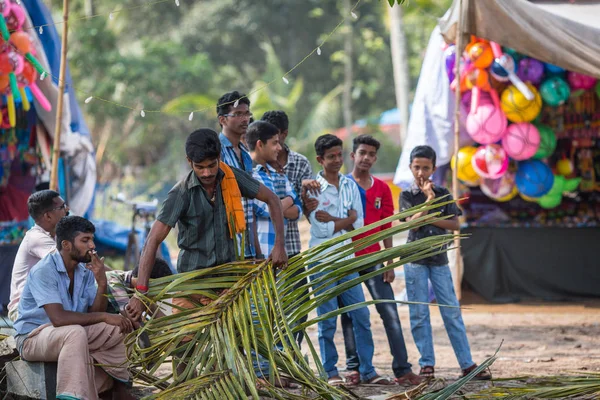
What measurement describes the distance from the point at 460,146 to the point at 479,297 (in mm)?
1773

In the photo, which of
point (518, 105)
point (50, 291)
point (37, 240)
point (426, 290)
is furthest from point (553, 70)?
point (50, 291)

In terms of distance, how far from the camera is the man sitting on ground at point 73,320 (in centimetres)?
442

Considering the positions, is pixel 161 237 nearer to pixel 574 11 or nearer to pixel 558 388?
pixel 558 388

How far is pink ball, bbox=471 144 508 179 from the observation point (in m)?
9.15

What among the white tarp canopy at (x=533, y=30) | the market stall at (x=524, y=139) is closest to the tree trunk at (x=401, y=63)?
the market stall at (x=524, y=139)

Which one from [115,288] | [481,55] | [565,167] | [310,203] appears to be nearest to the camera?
[115,288]

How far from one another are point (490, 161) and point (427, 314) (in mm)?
3600

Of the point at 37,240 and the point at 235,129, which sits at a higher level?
the point at 235,129

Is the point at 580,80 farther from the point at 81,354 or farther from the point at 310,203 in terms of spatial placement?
the point at 81,354

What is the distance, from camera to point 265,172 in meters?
5.48

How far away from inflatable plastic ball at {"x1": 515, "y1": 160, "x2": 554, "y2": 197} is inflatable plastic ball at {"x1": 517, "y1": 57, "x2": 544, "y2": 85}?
3.06 feet

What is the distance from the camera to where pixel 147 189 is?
22.2 metres

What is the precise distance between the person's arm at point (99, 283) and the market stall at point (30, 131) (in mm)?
3720

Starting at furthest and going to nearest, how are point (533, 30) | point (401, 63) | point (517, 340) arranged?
point (401, 63) < point (533, 30) < point (517, 340)
